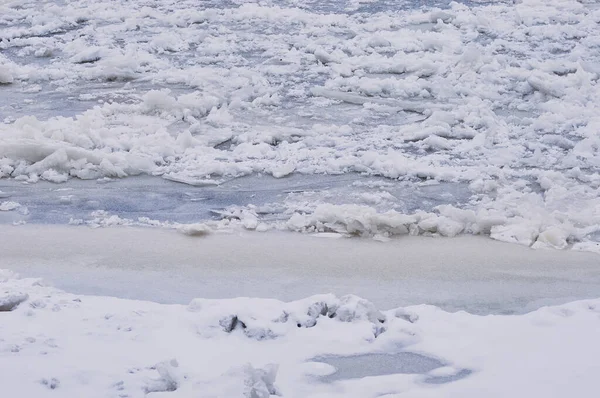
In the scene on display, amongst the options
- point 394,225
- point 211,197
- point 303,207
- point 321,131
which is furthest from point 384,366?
point 321,131

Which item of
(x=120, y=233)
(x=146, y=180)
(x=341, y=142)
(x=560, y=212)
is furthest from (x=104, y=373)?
(x=341, y=142)

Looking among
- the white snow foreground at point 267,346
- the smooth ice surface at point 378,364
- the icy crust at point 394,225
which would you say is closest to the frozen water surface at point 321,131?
the icy crust at point 394,225

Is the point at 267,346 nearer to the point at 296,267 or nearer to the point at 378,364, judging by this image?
the point at 378,364

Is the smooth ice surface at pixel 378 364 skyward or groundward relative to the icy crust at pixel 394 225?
groundward

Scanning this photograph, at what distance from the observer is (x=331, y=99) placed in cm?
681

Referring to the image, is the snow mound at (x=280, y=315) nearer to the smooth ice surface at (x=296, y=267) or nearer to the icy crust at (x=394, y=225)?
the smooth ice surface at (x=296, y=267)

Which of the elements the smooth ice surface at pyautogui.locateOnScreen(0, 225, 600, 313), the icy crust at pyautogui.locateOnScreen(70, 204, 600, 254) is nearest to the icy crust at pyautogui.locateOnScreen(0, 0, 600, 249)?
the icy crust at pyautogui.locateOnScreen(70, 204, 600, 254)

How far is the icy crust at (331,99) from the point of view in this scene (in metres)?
5.30

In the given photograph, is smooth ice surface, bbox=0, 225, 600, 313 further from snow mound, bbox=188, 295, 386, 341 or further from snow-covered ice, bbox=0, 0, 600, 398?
snow mound, bbox=188, 295, 386, 341

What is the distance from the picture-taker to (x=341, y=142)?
5.88 meters

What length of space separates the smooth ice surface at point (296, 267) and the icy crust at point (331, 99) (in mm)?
229

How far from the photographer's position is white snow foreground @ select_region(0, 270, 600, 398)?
2.96 meters

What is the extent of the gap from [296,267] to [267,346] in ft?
3.11

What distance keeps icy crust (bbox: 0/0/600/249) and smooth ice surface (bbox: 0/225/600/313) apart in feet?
0.75
